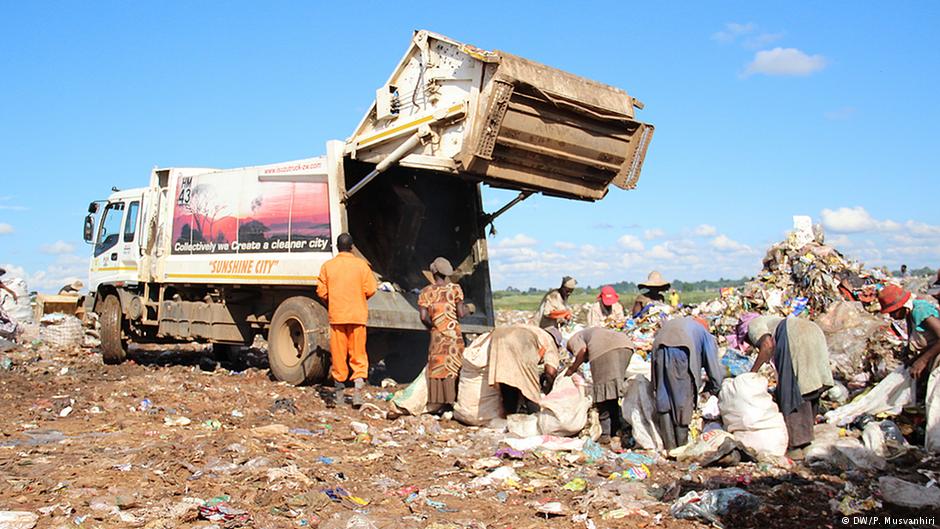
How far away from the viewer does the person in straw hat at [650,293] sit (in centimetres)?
1006

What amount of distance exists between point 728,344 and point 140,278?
25.8 feet

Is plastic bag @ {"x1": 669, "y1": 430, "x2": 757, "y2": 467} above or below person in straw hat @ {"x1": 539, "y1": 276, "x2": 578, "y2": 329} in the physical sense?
below

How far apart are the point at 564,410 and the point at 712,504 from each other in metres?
2.13

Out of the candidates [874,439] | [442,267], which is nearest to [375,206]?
[442,267]

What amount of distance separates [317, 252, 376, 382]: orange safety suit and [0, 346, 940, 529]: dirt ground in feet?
1.58

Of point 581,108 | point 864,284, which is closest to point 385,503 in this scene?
point 581,108

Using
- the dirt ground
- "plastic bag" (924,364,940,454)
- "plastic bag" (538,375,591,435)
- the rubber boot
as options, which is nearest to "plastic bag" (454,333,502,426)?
the dirt ground

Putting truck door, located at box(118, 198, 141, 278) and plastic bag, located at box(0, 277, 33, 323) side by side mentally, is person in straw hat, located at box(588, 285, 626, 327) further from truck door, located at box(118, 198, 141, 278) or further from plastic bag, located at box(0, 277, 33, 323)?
plastic bag, located at box(0, 277, 33, 323)

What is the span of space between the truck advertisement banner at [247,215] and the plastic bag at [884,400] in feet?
16.6

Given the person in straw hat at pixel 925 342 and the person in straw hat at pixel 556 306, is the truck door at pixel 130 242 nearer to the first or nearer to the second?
the person in straw hat at pixel 556 306

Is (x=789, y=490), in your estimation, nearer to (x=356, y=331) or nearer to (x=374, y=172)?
(x=356, y=331)

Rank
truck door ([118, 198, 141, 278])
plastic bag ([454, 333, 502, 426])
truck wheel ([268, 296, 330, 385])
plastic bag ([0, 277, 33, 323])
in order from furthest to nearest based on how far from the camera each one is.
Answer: plastic bag ([0, 277, 33, 323]), truck door ([118, 198, 141, 278]), truck wheel ([268, 296, 330, 385]), plastic bag ([454, 333, 502, 426])

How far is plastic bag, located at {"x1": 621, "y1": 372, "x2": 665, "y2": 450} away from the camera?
20.5ft

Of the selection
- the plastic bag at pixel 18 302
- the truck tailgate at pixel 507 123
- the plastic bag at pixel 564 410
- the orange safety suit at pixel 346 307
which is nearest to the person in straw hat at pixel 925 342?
the plastic bag at pixel 564 410
